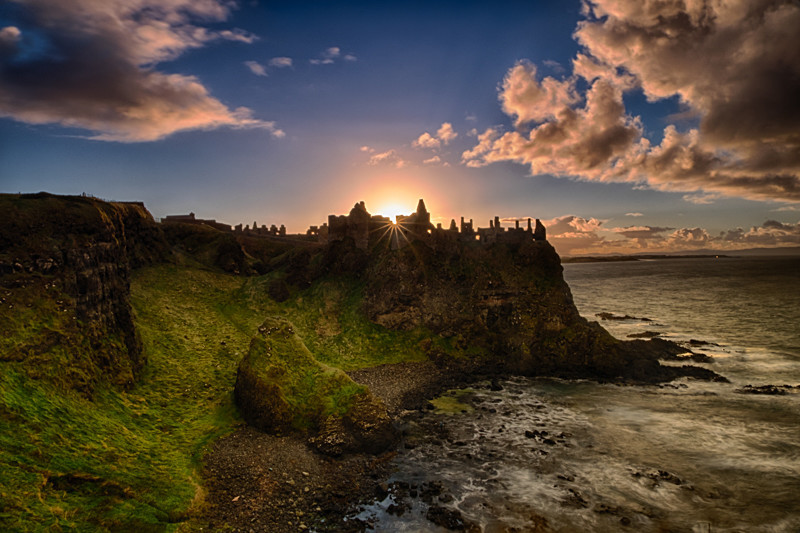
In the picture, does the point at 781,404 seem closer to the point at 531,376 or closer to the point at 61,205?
the point at 531,376

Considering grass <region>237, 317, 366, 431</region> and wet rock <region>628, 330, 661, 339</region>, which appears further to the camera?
wet rock <region>628, 330, 661, 339</region>

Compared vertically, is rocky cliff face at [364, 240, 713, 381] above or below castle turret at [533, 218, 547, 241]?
below

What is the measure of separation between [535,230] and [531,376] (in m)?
26.5

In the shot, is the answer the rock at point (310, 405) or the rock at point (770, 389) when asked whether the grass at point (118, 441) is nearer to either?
the rock at point (310, 405)

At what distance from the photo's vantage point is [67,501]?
57.3 feet

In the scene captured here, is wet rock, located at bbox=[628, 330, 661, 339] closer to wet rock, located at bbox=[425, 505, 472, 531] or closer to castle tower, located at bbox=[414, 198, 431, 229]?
castle tower, located at bbox=[414, 198, 431, 229]

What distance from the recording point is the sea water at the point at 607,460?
23.8m

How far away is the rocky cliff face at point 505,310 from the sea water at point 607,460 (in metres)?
5.24

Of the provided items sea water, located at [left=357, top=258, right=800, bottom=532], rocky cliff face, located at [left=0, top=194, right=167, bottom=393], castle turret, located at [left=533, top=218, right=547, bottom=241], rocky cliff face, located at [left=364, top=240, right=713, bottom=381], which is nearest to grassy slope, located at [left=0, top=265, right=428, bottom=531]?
rocky cliff face, located at [left=0, top=194, right=167, bottom=393]

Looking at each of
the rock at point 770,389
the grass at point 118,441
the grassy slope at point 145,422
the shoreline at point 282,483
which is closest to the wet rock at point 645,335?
the rock at point 770,389

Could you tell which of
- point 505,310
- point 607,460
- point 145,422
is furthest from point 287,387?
point 505,310

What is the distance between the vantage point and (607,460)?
30.8m

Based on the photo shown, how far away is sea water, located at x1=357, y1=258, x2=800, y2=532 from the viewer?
77.9 ft

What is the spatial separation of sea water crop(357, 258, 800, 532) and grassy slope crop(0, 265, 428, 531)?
12458 mm
